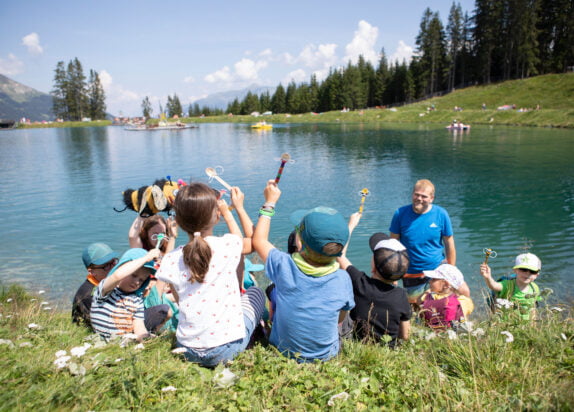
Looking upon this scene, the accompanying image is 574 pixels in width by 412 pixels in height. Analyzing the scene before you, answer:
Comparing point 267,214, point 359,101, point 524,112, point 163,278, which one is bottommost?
point 163,278

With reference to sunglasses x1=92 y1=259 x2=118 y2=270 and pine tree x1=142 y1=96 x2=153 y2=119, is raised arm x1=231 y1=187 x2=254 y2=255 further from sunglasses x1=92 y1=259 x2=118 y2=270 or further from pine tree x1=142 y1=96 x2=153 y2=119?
pine tree x1=142 y1=96 x2=153 y2=119

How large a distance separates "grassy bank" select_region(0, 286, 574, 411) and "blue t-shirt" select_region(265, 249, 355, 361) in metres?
0.16

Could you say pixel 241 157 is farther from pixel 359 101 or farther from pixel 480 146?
pixel 359 101

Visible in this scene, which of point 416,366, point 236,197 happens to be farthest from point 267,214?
point 416,366

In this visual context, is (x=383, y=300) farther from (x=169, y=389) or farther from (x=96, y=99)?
(x=96, y=99)

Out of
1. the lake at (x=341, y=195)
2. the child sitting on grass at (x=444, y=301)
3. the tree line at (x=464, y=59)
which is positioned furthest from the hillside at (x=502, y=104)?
the child sitting on grass at (x=444, y=301)

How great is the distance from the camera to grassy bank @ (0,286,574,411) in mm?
2219

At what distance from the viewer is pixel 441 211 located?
4.89 metres

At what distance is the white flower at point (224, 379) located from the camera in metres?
2.57

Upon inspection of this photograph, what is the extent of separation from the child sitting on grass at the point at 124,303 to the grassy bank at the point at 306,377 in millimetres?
245

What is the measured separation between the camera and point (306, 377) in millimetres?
2689

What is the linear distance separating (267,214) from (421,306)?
8.23 feet

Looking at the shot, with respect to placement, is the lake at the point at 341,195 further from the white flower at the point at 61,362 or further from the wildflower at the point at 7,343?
the white flower at the point at 61,362

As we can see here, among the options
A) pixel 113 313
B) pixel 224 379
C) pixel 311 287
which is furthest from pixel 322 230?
pixel 113 313
